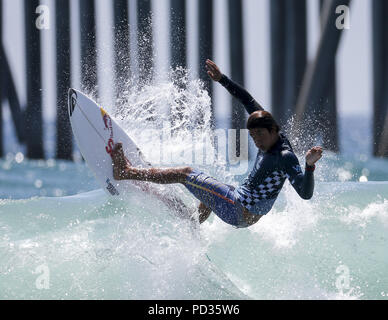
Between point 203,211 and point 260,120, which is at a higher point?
point 260,120

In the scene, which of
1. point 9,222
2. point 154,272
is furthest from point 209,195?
point 9,222

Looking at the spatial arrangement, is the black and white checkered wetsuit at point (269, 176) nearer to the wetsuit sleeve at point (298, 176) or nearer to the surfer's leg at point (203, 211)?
the wetsuit sleeve at point (298, 176)

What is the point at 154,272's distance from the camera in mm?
4797

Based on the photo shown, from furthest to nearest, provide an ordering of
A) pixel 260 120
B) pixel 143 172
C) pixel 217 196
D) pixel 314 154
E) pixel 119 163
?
pixel 119 163
pixel 143 172
pixel 217 196
pixel 260 120
pixel 314 154

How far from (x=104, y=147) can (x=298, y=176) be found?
2.00 meters

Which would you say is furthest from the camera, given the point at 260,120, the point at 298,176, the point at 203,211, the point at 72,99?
the point at 72,99

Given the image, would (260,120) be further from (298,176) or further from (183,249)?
(183,249)

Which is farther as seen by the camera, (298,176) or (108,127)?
(108,127)

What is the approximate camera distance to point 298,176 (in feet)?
13.9

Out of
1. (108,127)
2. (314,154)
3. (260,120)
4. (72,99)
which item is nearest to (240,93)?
(260,120)

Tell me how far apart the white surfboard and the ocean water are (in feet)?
0.32
